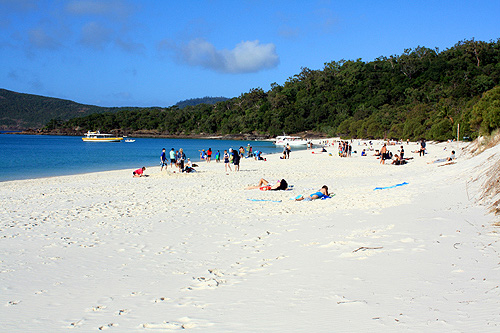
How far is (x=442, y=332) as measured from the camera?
3.26m

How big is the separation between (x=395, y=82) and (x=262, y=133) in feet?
142

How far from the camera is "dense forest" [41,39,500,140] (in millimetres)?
72875

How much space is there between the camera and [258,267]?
211 inches

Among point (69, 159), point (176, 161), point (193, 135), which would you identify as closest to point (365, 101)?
point (193, 135)

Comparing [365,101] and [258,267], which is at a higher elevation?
[365,101]

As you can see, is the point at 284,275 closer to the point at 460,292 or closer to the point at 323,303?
the point at 323,303

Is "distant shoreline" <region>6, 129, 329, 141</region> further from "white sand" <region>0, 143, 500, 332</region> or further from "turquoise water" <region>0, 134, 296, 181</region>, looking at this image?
"white sand" <region>0, 143, 500, 332</region>

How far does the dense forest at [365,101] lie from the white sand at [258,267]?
45.2 metres

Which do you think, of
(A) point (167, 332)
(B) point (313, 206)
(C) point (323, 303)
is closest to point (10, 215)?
(B) point (313, 206)

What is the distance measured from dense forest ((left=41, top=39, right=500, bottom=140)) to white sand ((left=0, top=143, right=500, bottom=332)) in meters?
45.2

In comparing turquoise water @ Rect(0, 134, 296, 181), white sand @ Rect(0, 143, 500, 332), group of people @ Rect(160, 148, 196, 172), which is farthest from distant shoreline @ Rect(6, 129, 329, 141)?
white sand @ Rect(0, 143, 500, 332)

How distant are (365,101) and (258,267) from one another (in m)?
115

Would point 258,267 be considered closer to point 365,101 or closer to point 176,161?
point 176,161

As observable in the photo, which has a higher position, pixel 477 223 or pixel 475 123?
pixel 475 123
